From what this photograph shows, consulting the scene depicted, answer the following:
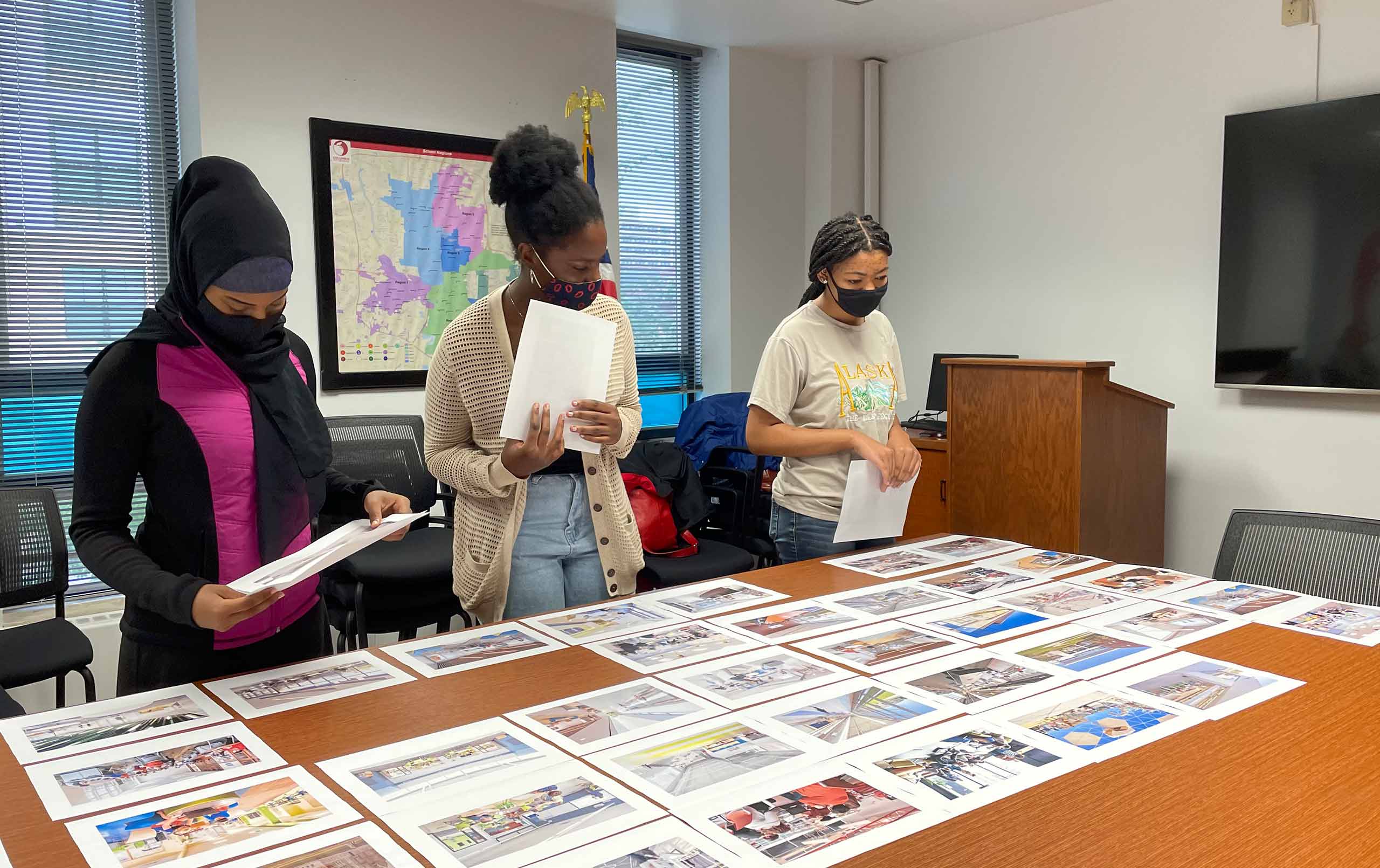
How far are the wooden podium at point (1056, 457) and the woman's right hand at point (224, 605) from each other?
2648 millimetres

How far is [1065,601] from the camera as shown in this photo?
74.6 inches

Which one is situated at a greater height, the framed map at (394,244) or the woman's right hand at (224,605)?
the framed map at (394,244)

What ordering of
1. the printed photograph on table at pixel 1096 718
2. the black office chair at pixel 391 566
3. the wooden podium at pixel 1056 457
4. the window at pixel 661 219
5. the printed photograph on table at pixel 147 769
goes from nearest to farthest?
the printed photograph on table at pixel 147 769 → the printed photograph on table at pixel 1096 718 → the black office chair at pixel 391 566 → the wooden podium at pixel 1056 457 → the window at pixel 661 219

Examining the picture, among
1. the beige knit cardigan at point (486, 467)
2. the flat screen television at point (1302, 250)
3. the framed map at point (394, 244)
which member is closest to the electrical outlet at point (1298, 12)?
the flat screen television at point (1302, 250)

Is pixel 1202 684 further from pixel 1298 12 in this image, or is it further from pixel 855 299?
pixel 1298 12

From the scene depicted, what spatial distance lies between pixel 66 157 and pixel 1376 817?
4.27 meters

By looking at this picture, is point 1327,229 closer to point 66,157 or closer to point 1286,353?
point 1286,353

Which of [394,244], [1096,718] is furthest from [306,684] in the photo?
[394,244]

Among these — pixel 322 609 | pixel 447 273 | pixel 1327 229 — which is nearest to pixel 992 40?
pixel 1327 229

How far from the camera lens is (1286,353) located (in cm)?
400

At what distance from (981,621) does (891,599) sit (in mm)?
200

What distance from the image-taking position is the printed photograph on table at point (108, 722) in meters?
1.24

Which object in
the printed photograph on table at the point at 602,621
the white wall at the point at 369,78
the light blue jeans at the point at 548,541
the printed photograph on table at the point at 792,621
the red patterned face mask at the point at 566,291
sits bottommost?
the printed photograph on table at the point at 602,621

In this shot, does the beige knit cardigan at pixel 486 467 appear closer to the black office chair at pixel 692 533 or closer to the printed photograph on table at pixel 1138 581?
the printed photograph on table at pixel 1138 581
